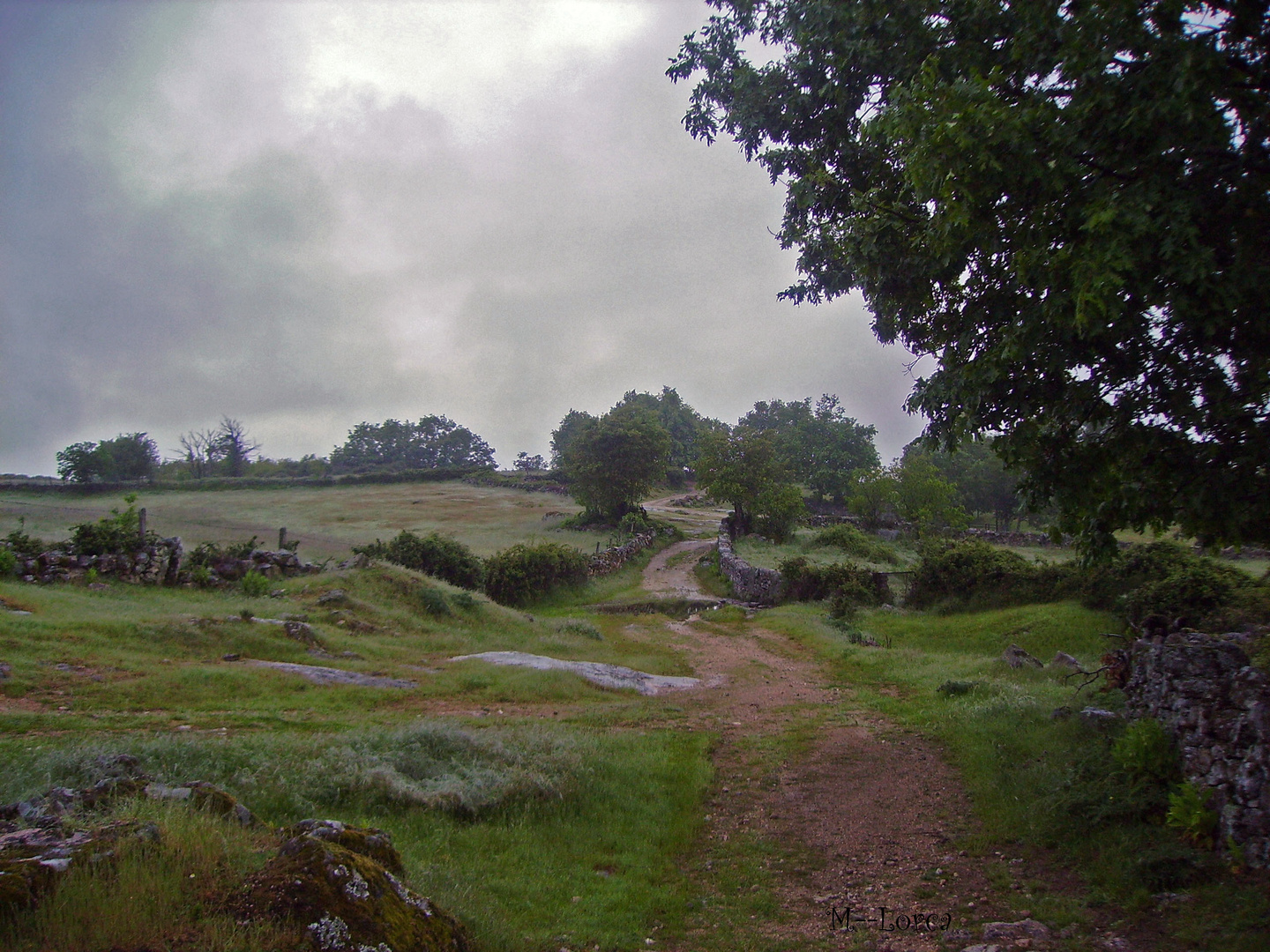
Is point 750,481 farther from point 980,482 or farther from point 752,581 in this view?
point 980,482

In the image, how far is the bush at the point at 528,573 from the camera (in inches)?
1293

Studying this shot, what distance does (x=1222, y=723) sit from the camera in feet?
22.0

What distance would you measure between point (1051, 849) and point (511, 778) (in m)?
6.08

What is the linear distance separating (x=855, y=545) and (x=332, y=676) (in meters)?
36.0

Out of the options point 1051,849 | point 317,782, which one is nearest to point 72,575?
point 317,782

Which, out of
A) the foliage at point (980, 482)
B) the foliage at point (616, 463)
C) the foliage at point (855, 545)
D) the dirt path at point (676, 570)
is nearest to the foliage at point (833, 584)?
the dirt path at point (676, 570)

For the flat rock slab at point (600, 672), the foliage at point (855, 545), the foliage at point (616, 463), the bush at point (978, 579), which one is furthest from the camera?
the foliage at point (616, 463)

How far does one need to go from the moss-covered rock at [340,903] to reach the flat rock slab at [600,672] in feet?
41.6

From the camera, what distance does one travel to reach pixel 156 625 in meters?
15.6

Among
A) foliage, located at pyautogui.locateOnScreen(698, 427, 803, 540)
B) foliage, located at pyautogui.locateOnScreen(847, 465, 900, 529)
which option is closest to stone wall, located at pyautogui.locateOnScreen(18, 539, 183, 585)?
foliage, located at pyautogui.locateOnScreen(698, 427, 803, 540)

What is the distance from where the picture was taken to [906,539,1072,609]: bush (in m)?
23.7

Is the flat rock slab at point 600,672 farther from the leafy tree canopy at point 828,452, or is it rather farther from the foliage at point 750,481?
the leafy tree canopy at point 828,452

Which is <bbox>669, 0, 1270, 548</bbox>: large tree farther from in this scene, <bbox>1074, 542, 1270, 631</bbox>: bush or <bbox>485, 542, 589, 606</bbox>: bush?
<bbox>485, 542, 589, 606</bbox>: bush

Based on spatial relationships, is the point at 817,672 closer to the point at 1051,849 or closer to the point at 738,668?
the point at 738,668
